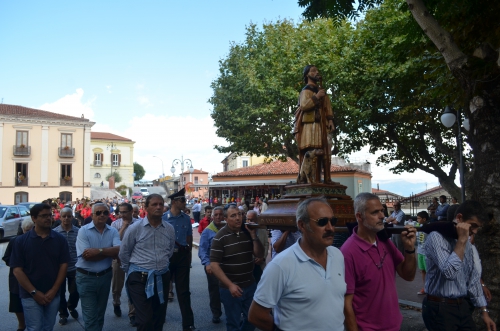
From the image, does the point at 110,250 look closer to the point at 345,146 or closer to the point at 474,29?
the point at 474,29

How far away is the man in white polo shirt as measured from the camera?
8.71 ft

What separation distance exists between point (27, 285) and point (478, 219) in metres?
4.40

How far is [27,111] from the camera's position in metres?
50.6

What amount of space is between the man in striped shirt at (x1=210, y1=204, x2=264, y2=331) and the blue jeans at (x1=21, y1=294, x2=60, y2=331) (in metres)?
1.78

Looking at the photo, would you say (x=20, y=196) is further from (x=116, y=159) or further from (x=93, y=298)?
(x=93, y=298)

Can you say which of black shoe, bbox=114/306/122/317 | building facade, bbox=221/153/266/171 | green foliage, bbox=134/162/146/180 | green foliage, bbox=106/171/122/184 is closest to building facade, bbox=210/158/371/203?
building facade, bbox=221/153/266/171

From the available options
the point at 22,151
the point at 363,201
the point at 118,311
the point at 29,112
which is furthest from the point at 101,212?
the point at 29,112

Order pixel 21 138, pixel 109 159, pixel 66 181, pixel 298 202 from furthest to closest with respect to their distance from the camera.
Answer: pixel 109 159, pixel 66 181, pixel 21 138, pixel 298 202

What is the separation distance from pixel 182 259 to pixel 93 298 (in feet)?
5.41

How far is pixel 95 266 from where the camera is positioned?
5594 millimetres

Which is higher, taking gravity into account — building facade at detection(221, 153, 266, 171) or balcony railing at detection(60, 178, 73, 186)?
building facade at detection(221, 153, 266, 171)

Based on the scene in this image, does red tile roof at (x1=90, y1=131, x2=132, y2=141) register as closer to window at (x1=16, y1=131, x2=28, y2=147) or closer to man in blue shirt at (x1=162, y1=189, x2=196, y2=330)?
window at (x1=16, y1=131, x2=28, y2=147)

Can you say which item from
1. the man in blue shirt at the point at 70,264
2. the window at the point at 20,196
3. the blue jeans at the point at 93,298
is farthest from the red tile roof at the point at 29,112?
the blue jeans at the point at 93,298

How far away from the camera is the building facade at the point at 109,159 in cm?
8425
